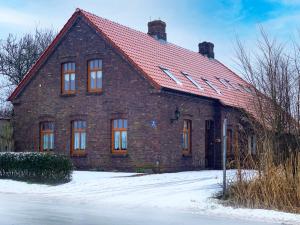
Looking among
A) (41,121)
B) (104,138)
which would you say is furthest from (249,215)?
(41,121)

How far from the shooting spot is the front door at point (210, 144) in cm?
2803

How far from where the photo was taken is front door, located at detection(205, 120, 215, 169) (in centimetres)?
2803

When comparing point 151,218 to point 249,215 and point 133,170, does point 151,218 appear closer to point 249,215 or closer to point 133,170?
point 249,215

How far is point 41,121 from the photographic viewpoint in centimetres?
2764

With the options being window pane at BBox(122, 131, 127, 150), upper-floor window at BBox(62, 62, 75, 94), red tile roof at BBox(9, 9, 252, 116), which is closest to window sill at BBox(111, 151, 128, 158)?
window pane at BBox(122, 131, 127, 150)

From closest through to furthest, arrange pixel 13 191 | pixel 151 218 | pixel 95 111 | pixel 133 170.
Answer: pixel 151 218, pixel 13 191, pixel 133 170, pixel 95 111

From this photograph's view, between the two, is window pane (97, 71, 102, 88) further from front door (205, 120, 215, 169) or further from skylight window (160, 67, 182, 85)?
front door (205, 120, 215, 169)

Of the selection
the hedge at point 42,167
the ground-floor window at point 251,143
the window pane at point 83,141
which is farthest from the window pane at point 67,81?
the ground-floor window at point 251,143

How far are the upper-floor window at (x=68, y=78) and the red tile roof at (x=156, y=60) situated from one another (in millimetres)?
1411

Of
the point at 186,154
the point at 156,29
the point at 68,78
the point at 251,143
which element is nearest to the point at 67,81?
the point at 68,78

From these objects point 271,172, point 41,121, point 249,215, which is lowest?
point 249,215

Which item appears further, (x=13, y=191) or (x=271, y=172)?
(x=13, y=191)

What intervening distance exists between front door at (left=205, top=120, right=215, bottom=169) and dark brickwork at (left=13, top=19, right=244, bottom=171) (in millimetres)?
283

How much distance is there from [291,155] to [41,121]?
17.4m
